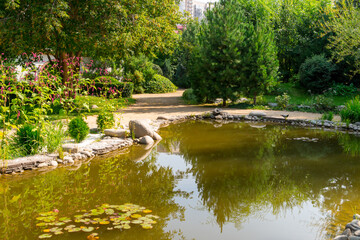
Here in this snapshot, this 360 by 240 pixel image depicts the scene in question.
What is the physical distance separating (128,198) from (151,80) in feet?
63.0

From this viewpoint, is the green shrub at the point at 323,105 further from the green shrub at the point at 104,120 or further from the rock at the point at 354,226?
the rock at the point at 354,226

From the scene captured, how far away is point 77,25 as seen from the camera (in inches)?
505

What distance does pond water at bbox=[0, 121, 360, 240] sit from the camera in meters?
4.56

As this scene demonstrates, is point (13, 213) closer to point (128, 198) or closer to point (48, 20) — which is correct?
point (128, 198)

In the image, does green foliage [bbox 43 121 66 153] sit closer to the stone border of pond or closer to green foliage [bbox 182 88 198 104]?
the stone border of pond

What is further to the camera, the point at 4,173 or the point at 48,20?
the point at 48,20

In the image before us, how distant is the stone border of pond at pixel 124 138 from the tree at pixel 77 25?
3.38 m

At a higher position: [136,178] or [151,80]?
[151,80]

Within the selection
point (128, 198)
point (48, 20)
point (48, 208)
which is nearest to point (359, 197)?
point (128, 198)

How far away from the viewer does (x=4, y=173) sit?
6.50m

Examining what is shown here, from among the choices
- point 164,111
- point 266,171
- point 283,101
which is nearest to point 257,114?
point 283,101

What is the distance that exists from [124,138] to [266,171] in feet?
13.2

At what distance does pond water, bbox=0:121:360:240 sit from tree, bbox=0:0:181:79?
5.45 meters

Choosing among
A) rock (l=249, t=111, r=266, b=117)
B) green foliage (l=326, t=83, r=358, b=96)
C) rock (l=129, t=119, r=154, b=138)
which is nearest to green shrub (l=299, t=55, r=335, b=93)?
green foliage (l=326, t=83, r=358, b=96)
